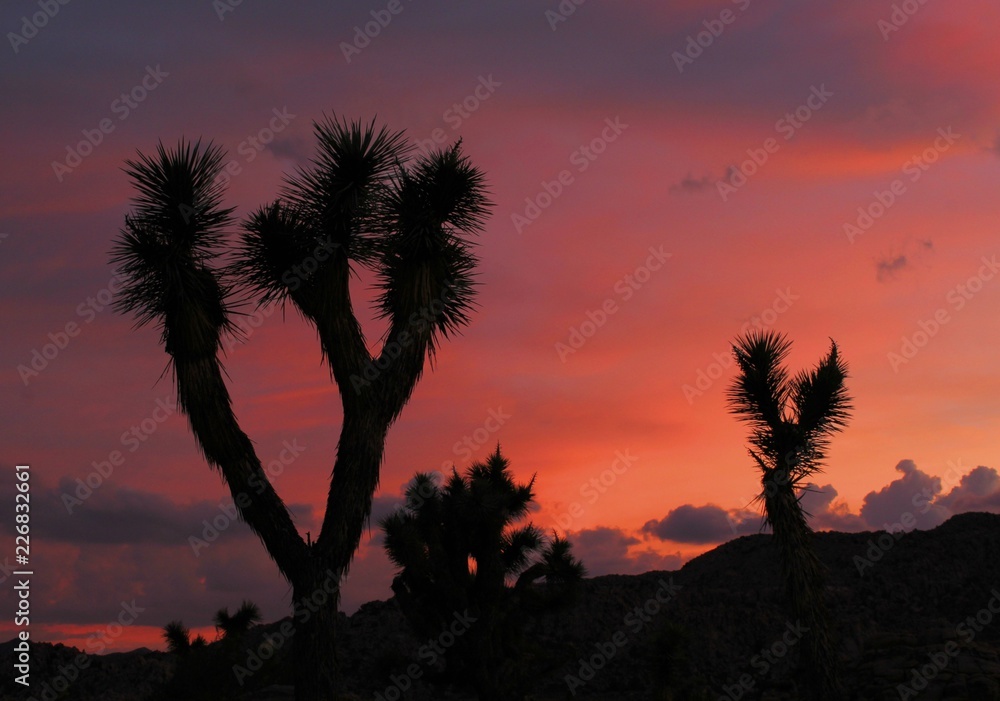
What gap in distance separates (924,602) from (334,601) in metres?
23.8

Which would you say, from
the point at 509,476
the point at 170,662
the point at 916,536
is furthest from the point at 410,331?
the point at 916,536

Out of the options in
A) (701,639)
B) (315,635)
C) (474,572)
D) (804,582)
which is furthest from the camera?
(701,639)

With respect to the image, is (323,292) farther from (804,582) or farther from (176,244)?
(804,582)

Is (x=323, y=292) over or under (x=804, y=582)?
over

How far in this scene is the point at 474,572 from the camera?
58.2 ft

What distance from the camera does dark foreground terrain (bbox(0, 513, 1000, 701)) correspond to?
19672 millimetres

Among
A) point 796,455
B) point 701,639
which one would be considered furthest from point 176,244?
point 701,639

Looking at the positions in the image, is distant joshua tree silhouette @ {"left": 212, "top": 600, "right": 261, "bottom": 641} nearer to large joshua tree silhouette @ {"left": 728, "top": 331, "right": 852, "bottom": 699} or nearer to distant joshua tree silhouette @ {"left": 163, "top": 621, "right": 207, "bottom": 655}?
distant joshua tree silhouette @ {"left": 163, "top": 621, "right": 207, "bottom": 655}

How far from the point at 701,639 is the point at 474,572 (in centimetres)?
1240

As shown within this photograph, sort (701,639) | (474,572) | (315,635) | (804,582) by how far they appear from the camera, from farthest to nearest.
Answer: (701,639) < (474,572) < (804,582) < (315,635)

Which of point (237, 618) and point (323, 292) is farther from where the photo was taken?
point (237, 618)

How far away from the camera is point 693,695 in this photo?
20.1m

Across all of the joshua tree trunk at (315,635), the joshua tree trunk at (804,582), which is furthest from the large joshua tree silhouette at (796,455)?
the joshua tree trunk at (315,635)

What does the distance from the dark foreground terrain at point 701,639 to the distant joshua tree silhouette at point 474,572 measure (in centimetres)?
86
